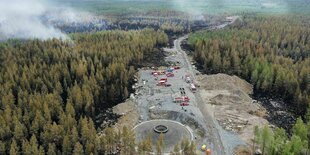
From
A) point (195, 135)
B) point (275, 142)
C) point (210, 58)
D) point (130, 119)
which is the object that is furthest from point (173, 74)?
A: point (275, 142)

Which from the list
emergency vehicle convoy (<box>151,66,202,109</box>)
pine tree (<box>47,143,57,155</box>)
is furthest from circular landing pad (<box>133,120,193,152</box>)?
pine tree (<box>47,143,57,155</box>)

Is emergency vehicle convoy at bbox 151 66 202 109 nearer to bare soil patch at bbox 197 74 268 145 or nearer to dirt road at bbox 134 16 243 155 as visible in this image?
dirt road at bbox 134 16 243 155

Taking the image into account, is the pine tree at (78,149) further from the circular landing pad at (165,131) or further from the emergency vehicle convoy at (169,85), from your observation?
the emergency vehicle convoy at (169,85)

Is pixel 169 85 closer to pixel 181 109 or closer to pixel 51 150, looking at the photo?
pixel 181 109

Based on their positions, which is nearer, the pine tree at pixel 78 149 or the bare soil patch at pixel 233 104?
the pine tree at pixel 78 149

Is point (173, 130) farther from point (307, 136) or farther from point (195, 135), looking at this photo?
point (307, 136)

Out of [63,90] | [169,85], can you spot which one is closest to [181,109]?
[169,85]

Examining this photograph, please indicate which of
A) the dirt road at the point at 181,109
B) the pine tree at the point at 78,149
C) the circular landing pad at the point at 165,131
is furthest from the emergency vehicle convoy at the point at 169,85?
the pine tree at the point at 78,149
